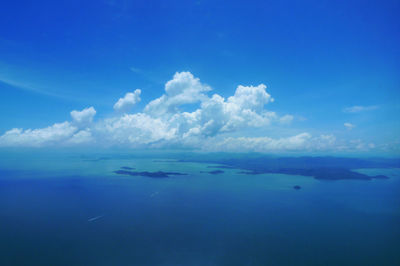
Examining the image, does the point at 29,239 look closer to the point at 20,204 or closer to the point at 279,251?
the point at 20,204

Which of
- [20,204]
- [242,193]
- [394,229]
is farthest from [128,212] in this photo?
[394,229]

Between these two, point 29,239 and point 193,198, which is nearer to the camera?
point 29,239

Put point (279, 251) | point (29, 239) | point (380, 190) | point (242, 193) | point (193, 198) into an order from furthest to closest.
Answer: point (380, 190) < point (242, 193) < point (193, 198) < point (29, 239) < point (279, 251)

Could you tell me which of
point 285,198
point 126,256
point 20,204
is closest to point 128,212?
point 126,256

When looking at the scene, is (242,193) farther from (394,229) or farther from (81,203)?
(81,203)

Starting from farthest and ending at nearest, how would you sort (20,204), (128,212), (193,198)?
(193,198), (20,204), (128,212)

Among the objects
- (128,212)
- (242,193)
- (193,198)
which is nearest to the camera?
(128,212)
